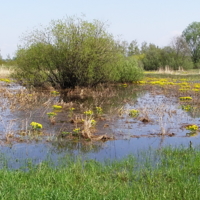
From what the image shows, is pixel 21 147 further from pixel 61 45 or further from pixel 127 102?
pixel 61 45

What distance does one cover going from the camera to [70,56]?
2180 centimetres

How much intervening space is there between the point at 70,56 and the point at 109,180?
1668cm

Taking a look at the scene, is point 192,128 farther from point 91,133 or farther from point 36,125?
point 36,125

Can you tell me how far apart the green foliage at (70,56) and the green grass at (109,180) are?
15.2m

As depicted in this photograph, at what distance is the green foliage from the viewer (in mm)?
21500

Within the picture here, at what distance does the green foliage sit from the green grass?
49.8 feet

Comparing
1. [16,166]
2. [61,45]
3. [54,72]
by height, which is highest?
[61,45]

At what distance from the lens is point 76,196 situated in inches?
191

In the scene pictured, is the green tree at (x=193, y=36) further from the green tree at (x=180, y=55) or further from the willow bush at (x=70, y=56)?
the willow bush at (x=70, y=56)

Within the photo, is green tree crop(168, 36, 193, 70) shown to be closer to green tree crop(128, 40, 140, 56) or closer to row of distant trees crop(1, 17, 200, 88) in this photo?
green tree crop(128, 40, 140, 56)

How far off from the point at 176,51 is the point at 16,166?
54.0m

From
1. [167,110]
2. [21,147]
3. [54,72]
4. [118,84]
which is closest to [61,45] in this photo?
[54,72]

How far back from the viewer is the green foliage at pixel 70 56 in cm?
2150

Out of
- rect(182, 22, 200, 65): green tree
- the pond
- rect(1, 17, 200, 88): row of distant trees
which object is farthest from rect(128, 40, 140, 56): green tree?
the pond
